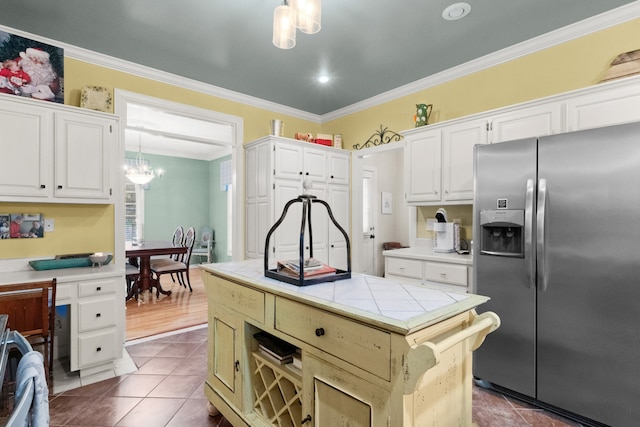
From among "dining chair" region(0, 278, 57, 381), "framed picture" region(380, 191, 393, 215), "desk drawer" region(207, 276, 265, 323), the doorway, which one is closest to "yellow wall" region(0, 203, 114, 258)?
the doorway

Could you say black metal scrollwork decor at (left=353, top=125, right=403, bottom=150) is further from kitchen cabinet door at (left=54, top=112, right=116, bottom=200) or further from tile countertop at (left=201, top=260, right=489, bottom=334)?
kitchen cabinet door at (left=54, top=112, right=116, bottom=200)

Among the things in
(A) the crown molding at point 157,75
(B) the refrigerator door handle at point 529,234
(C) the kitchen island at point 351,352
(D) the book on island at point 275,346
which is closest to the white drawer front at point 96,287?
(C) the kitchen island at point 351,352

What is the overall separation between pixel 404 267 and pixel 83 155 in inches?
120

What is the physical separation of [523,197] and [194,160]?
747cm

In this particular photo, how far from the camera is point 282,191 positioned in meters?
3.80

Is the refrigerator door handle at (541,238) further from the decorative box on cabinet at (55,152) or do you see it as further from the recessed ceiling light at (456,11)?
the decorative box on cabinet at (55,152)

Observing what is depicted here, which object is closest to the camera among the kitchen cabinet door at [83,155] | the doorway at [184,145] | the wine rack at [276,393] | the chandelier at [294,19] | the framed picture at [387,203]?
the wine rack at [276,393]

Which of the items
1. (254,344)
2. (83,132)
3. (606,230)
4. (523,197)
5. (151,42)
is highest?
(151,42)

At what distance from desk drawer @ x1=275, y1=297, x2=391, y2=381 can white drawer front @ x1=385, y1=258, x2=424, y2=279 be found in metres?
1.82

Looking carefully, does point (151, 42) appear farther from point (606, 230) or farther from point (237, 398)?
point (606, 230)

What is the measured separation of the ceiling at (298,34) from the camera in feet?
7.61

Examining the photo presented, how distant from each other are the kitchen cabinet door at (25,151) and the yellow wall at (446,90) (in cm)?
34

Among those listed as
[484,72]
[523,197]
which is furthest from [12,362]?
[484,72]

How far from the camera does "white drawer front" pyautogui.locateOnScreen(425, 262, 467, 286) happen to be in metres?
2.63
